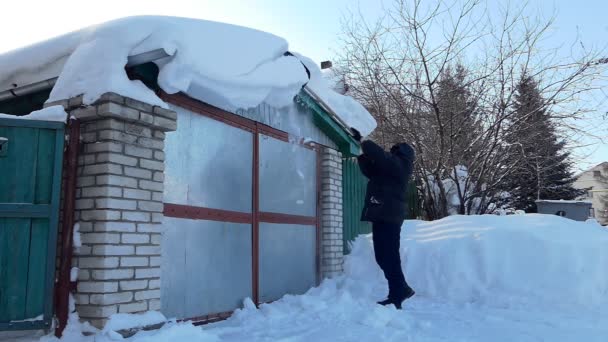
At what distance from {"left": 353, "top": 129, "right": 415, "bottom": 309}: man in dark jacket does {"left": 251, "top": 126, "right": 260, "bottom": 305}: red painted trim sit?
109 centimetres

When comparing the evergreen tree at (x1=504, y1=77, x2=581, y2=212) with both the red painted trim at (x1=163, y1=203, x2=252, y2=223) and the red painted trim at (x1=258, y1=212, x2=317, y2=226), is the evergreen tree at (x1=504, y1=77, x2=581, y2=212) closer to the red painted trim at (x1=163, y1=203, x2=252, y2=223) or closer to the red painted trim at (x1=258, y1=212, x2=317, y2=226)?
the red painted trim at (x1=258, y1=212, x2=317, y2=226)

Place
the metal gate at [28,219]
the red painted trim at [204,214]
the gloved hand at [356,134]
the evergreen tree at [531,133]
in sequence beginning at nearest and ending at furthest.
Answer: the metal gate at [28,219]
the red painted trim at [204,214]
the gloved hand at [356,134]
the evergreen tree at [531,133]

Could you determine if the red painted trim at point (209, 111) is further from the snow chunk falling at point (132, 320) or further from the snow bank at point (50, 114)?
the snow chunk falling at point (132, 320)

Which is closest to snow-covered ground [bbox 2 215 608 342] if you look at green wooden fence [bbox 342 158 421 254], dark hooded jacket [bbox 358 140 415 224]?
green wooden fence [bbox 342 158 421 254]

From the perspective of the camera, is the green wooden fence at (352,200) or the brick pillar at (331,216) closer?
the brick pillar at (331,216)

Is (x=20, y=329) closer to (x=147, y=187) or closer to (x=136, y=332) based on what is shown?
(x=136, y=332)

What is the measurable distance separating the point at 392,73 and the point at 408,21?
1.15 m

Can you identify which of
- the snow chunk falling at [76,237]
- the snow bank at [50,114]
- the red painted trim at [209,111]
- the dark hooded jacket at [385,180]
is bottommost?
the snow chunk falling at [76,237]

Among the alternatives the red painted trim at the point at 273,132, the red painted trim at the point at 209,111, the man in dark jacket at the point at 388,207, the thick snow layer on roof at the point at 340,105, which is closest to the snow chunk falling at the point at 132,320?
the red painted trim at the point at 209,111

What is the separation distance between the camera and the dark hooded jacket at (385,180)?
5.21 m

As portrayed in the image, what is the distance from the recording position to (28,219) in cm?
359

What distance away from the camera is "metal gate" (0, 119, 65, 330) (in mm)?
3520

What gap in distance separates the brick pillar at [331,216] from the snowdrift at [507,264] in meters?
0.32

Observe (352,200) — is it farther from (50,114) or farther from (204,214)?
(50,114)
